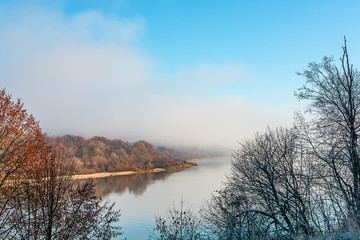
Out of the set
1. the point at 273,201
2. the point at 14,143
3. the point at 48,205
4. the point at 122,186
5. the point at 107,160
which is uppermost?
the point at 14,143

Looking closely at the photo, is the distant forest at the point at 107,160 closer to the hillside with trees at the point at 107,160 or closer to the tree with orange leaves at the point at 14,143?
the hillside with trees at the point at 107,160

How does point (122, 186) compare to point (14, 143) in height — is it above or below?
below

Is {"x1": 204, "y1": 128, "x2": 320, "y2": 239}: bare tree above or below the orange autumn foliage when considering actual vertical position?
below

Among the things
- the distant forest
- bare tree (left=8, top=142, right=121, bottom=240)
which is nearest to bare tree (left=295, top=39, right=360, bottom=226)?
bare tree (left=8, top=142, right=121, bottom=240)

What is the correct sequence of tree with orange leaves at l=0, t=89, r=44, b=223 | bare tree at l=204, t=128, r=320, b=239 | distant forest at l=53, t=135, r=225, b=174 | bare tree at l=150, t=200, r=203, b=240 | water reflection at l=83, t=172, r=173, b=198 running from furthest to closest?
1. distant forest at l=53, t=135, r=225, b=174
2. water reflection at l=83, t=172, r=173, b=198
3. tree with orange leaves at l=0, t=89, r=44, b=223
4. bare tree at l=150, t=200, r=203, b=240
5. bare tree at l=204, t=128, r=320, b=239

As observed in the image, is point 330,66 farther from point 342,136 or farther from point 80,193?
point 80,193

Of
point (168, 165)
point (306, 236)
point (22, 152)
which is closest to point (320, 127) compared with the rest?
point (306, 236)

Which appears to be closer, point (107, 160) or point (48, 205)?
point (48, 205)

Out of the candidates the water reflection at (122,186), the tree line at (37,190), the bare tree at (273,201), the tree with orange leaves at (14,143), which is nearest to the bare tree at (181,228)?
the bare tree at (273,201)

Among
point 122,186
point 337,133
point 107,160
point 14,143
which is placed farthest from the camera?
point 107,160

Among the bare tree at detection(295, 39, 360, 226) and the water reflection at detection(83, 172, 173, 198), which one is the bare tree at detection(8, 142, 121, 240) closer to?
the bare tree at detection(295, 39, 360, 226)

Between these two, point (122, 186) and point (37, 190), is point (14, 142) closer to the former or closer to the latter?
point (37, 190)

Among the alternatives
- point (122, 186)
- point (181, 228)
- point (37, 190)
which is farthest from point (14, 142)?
point (122, 186)

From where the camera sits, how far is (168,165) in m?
102
